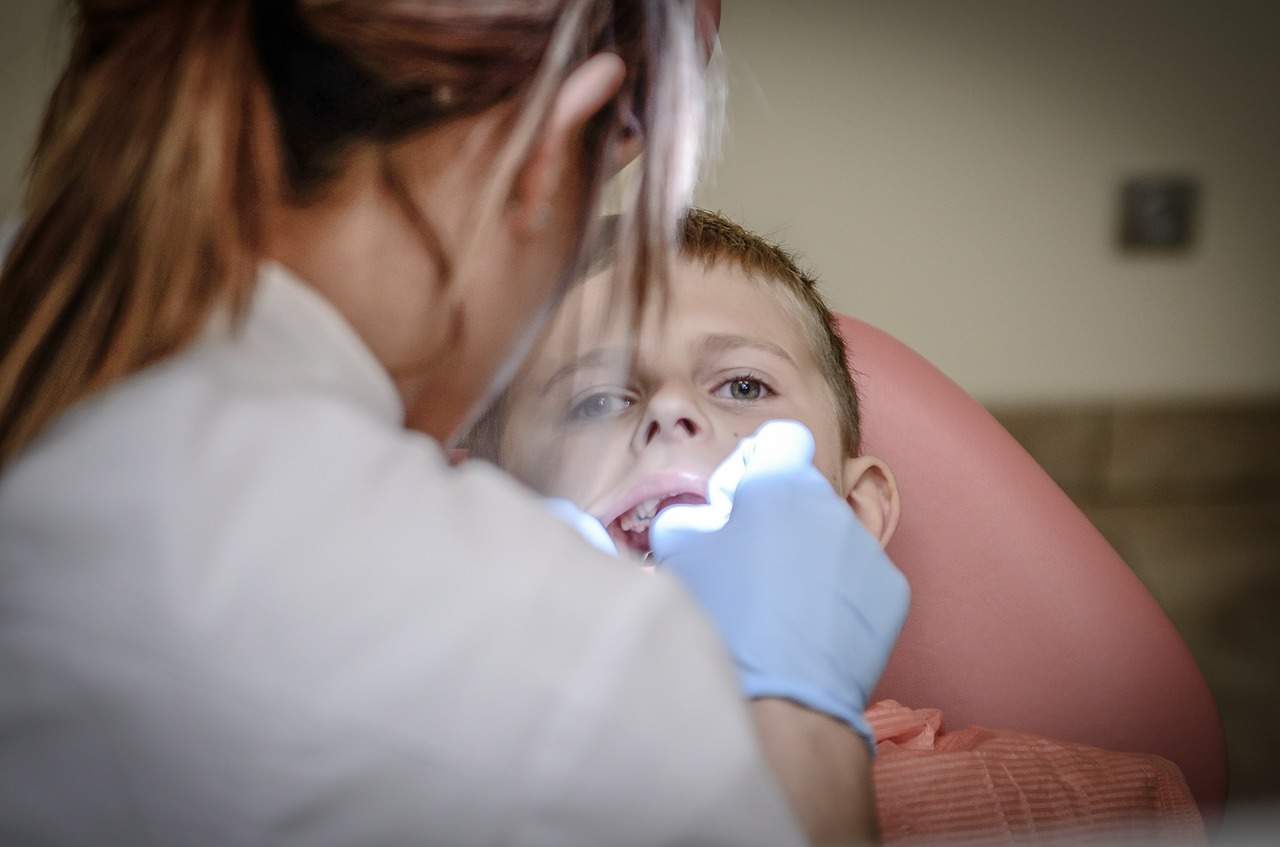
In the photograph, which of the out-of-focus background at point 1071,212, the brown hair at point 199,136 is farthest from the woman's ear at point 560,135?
the out-of-focus background at point 1071,212

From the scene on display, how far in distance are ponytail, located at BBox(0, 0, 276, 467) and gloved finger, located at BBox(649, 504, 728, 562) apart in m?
0.27

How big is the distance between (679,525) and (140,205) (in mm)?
312

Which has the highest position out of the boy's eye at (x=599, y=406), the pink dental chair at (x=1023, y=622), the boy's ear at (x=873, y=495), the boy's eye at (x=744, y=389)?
the boy's eye at (x=744, y=389)

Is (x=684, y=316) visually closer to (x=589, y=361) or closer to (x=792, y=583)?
(x=589, y=361)

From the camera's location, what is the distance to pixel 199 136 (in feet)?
1.50

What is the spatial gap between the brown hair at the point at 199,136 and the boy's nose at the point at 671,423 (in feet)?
0.81

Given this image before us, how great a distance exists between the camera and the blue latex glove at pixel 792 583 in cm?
51

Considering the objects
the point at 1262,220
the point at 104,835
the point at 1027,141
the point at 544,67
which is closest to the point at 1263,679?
the point at 1262,220

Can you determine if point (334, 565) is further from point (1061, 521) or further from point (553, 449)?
point (1061, 521)

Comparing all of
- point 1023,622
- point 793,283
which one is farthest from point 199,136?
point 1023,622

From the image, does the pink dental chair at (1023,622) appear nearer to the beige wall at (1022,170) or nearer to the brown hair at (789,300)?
the brown hair at (789,300)

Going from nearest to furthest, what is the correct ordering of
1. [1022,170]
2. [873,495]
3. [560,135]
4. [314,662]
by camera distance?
1. [314,662]
2. [560,135]
3. [873,495]
4. [1022,170]

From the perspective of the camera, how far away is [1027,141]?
130 centimetres

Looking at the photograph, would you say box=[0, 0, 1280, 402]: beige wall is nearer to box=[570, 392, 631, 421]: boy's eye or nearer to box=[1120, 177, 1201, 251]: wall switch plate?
box=[1120, 177, 1201, 251]: wall switch plate
